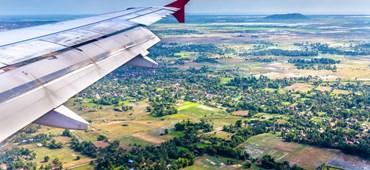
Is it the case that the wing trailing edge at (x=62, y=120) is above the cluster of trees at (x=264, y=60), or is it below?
above

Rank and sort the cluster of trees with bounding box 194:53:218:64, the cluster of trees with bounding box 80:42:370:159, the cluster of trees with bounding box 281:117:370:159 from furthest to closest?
the cluster of trees with bounding box 194:53:218:64
the cluster of trees with bounding box 80:42:370:159
the cluster of trees with bounding box 281:117:370:159

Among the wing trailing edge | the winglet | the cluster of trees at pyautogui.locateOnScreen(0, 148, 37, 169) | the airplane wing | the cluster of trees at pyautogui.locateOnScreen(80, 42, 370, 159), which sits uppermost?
the winglet

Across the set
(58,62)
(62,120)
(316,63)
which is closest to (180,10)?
(58,62)

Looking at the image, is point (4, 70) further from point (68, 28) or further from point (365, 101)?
point (365, 101)

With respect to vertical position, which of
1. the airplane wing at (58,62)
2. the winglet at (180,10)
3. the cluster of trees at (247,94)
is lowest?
the cluster of trees at (247,94)

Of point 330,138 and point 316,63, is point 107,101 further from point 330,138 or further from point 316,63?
point 316,63

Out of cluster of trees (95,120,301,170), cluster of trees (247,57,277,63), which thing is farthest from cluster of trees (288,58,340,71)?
cluster of trees (95,120,301,170)

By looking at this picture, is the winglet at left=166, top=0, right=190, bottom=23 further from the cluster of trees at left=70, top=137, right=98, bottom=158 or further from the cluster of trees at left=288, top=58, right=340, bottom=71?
the cluster of trees at left=288, top=58, right=340, bottom=71

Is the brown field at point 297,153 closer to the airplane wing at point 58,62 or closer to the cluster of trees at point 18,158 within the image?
the cluster of trees at point 18,158

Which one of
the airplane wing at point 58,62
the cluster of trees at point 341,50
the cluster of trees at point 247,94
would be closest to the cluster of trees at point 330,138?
the cluster of trees at point 247,94
